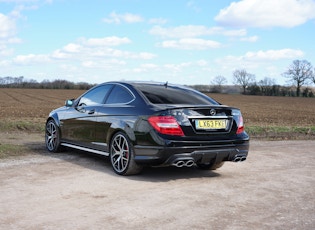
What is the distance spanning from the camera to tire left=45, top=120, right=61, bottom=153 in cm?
841

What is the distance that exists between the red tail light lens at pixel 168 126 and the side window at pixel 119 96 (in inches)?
33.8

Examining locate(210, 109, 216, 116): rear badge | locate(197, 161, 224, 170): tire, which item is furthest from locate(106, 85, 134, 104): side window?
locate(197, 161, 224, 170): tire

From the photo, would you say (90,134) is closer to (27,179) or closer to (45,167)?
(45,167)

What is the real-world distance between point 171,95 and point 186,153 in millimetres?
1155

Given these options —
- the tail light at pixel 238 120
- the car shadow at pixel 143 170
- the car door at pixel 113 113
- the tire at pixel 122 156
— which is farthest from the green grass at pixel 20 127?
the tail light at pixel 238 120

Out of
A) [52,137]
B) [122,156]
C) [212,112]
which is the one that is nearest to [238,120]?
[212,112]

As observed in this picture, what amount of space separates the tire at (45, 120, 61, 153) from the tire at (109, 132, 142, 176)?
2.15 metres

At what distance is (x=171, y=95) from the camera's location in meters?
6.63

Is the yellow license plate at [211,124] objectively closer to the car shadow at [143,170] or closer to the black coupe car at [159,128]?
the black coupe car at [159,128]

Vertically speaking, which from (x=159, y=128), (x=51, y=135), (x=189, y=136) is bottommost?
(x=51, y=135)

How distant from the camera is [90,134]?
24.0ft

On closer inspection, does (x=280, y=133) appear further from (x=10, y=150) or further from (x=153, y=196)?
(x=153, y=196)

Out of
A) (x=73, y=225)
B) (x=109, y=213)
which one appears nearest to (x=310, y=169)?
(x=109, y=213)

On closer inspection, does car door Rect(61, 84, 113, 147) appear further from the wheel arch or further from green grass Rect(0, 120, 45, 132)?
green grass Rect(0, 120, 45, 132)
